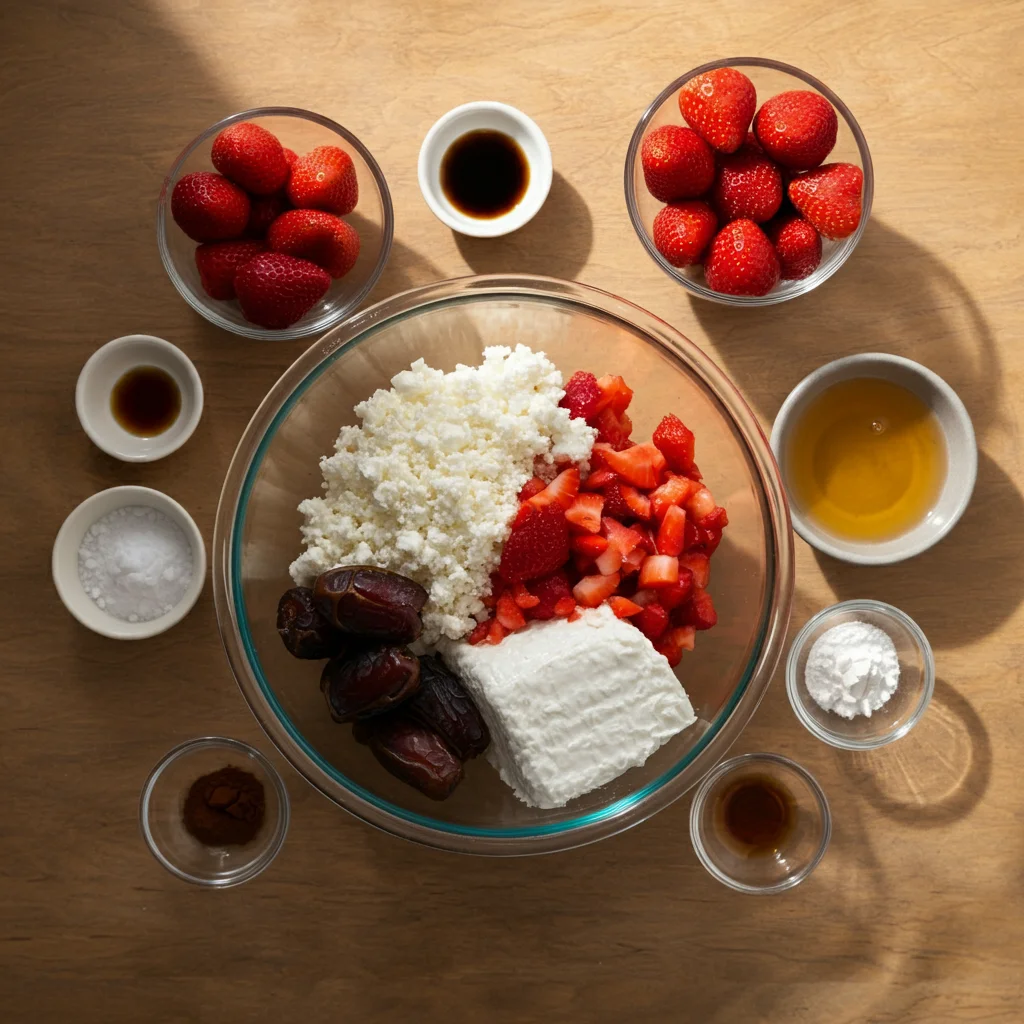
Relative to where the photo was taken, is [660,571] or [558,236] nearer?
[660,571]

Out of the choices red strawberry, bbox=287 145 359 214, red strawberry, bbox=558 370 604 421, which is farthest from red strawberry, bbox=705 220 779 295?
red strawberry, bbox=287 145 359 214

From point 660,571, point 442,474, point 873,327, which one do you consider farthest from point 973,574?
point 442,474

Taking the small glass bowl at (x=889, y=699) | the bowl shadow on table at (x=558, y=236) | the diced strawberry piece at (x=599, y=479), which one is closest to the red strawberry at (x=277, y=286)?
the bowl shadow on table at (x=558, y=236)

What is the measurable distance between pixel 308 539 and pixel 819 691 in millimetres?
1177

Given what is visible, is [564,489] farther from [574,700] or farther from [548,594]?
[574,700]

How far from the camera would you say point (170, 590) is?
6.95 feet

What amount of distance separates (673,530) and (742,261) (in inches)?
23.1

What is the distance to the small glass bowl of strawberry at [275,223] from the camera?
6.51 feet

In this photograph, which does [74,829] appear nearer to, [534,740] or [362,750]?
[362,750]

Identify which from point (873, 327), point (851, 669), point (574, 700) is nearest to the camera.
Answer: point (574, 700)

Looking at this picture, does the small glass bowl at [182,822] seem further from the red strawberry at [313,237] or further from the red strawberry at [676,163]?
the red strawberry at [676,163]

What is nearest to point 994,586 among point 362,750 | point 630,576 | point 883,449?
point 883,449

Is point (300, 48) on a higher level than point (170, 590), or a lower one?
higher

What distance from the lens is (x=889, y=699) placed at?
7.13 ft
